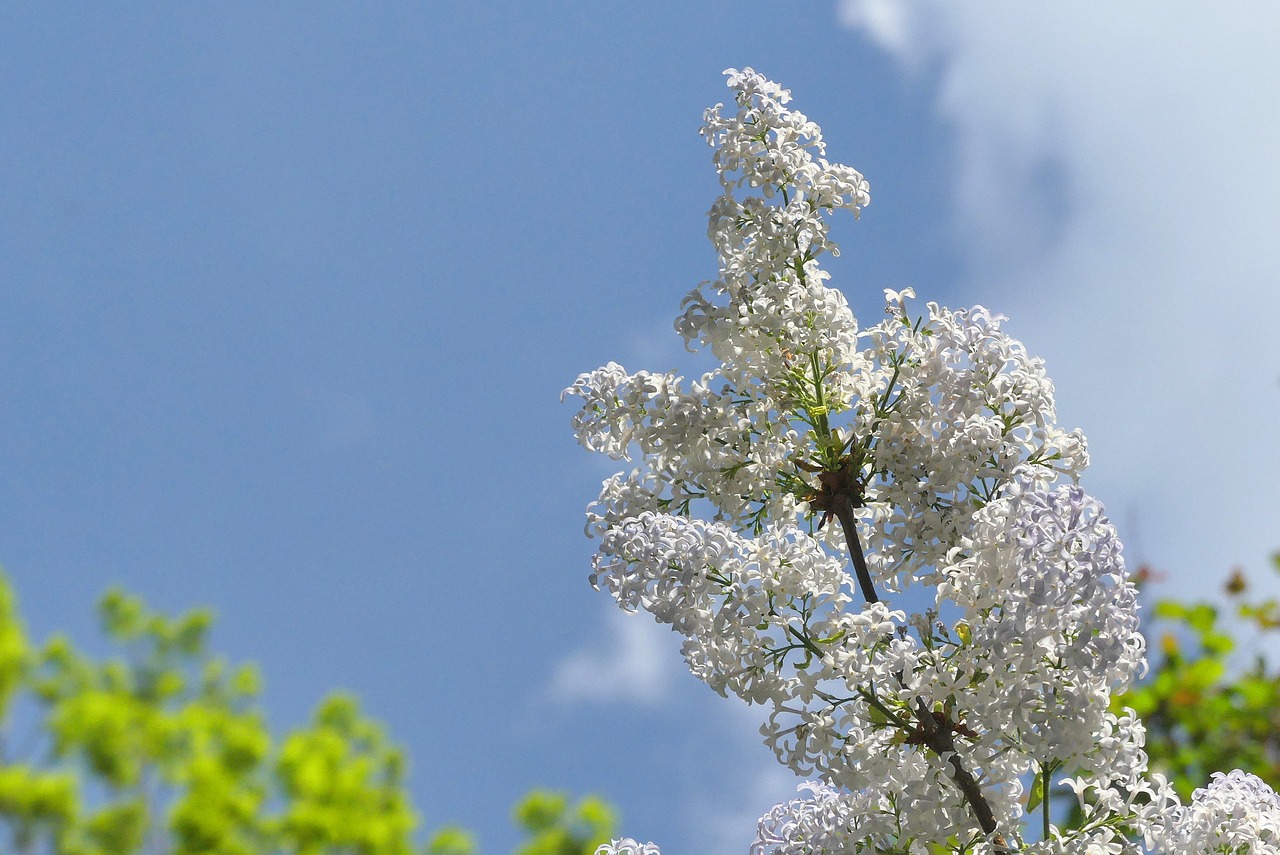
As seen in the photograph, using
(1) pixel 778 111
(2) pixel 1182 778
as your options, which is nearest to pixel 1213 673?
(2) pixel 1182 778

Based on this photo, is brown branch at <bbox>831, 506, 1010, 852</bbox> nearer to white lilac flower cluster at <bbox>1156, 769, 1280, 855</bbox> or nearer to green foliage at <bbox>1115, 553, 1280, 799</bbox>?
white lilac flower cluster at <bbox>1156, 769, 1280, 855</bbox>

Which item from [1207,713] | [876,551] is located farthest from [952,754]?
[1207,713]

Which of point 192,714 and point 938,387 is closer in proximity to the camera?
Answer: point 938,387

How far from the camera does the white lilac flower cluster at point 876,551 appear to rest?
10.5ft

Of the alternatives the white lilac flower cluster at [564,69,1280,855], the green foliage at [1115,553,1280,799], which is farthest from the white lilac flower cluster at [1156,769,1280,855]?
the green foliage at [1115,553,1280,799]

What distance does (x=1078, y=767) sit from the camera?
3275mm

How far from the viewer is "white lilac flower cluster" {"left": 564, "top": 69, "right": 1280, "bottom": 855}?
3199 millimetres

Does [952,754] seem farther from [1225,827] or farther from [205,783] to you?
[205,783]

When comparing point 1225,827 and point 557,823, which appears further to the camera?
point 557,823

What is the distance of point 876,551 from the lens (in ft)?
12.3

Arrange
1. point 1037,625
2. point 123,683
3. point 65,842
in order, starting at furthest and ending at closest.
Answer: point 123,683, point 65,842, point 1037,625

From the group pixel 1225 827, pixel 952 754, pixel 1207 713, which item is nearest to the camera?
pixel 952 754

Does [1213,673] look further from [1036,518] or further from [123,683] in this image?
[123,683]

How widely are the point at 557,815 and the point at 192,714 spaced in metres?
5.27
